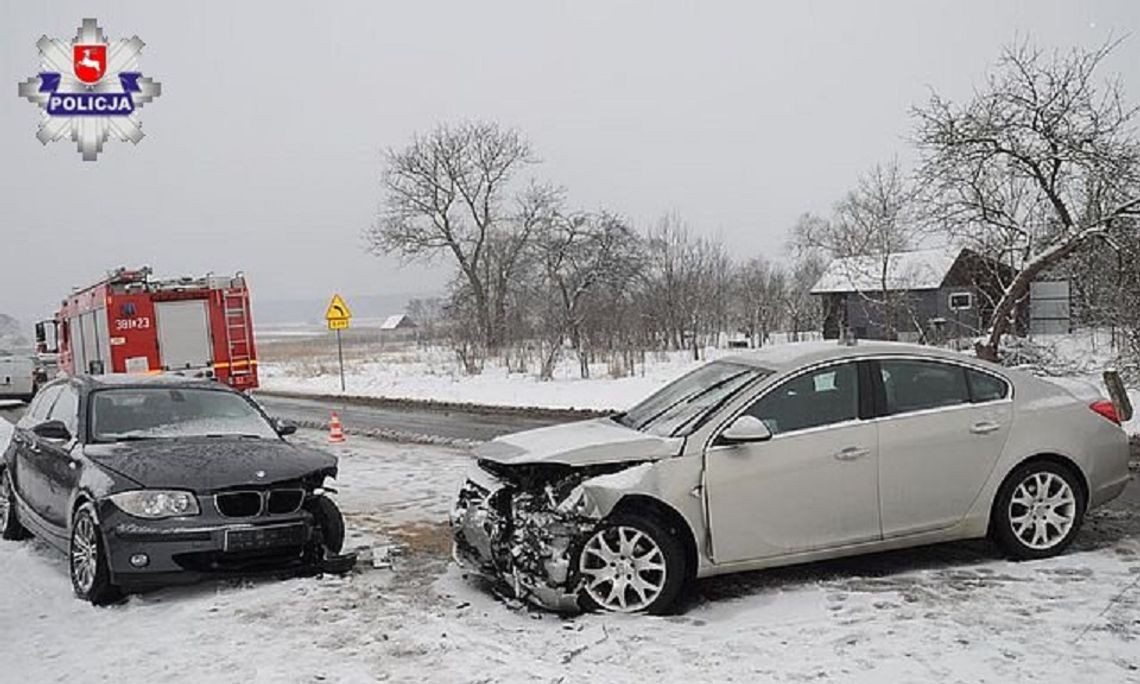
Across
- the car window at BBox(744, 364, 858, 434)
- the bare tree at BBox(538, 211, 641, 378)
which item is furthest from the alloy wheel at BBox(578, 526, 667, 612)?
the bare tree at BBox(538, 211, 641, 378)

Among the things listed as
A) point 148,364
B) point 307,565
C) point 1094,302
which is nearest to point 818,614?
point 307,565

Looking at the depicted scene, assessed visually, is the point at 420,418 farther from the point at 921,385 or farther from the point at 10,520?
the point at 921,385

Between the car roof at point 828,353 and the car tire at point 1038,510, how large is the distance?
0.80 metres

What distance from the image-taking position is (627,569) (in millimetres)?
5883

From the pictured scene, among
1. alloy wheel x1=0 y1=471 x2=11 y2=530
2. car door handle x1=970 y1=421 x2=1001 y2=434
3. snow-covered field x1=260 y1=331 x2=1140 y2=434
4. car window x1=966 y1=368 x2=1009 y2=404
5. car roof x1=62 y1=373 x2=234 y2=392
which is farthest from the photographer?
snow-covered field x1=260 y1=331 x2=1140 y2=434

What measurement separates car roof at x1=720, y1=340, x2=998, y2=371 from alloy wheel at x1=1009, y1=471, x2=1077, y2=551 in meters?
0.85

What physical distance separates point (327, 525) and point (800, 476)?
3.29m

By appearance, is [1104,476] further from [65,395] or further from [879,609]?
[65,395]

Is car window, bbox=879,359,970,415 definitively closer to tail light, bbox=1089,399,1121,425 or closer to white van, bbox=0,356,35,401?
tail light, bbox=1089,399,1121,425

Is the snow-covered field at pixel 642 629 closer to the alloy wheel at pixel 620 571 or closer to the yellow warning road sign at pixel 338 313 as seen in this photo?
the alloy wheel at pixel 620 571

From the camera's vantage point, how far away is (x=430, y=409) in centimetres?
2380

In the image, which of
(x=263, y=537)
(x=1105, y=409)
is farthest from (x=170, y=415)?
(x=1105, y=409)

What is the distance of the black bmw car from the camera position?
6480 mm

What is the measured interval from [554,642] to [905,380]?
2940mm
